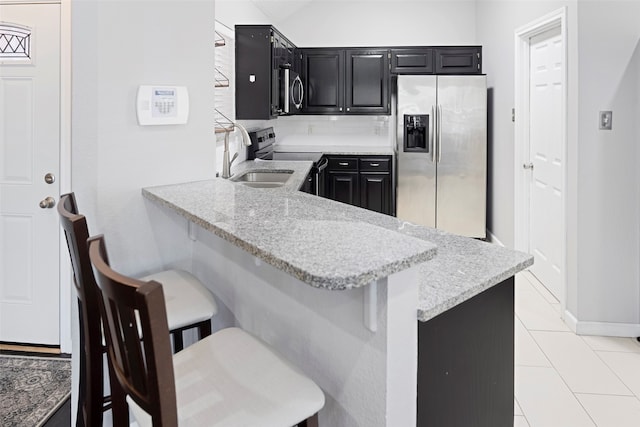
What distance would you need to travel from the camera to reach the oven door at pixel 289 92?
182 inches

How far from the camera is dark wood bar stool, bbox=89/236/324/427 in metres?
0.86

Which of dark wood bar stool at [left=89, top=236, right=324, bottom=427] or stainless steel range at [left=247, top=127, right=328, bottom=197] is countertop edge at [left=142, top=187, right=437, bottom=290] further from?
stainless steel range at [left=247, top=127, right=328, bottom=197]

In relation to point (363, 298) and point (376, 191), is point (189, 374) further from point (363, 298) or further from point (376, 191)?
point (376, 191)

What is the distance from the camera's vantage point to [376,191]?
18.6ft

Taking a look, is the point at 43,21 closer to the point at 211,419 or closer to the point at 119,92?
the point at 119,92

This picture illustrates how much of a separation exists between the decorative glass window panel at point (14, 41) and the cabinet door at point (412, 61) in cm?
395

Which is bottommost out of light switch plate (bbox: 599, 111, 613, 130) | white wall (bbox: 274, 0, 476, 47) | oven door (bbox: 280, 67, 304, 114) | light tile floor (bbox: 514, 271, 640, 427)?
light tile floor (bbox: 514, 271, 640, 427)

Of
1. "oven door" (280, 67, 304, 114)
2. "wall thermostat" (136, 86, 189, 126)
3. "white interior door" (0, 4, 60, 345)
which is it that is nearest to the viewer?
"wall thermostat" (136, 86, 189, 126)

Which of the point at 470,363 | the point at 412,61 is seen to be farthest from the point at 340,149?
the point at 470,363

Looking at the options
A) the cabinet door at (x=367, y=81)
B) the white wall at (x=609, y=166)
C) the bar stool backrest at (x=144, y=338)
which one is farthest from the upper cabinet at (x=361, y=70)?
the bar stool backrest at (x=144, y=338)

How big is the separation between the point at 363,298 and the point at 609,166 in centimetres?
256

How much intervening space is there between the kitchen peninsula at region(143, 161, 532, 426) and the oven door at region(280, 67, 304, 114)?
9.80ft

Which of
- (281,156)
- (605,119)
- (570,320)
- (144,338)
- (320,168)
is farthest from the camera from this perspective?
(281,156)

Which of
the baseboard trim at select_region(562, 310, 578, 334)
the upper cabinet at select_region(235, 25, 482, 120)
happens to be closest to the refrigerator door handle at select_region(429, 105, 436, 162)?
the upper cabinet at select_region(235, 25, 482, 120)
